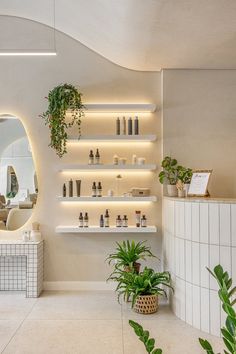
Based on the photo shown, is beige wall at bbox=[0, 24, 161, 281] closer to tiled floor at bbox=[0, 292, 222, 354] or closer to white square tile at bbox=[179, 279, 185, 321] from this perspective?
tiled floor at bbox=[0, 292, 222, 354]

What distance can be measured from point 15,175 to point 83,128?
3.62 feet

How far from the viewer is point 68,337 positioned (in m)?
3.16

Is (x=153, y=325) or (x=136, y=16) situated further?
(x=153, y=325)

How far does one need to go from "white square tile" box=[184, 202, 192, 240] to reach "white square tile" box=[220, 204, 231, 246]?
1.22ft

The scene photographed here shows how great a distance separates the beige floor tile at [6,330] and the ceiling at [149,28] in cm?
312

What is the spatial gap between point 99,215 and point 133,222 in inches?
18.2

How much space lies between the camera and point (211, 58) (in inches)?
164

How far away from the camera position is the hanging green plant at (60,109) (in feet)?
14.2

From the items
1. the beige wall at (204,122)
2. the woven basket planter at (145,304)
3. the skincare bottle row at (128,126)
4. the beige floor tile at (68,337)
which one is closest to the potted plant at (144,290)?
the woven basket planter at (145,304)

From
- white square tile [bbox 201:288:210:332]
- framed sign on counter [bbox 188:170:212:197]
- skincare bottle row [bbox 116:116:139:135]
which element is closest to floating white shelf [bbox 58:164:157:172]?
skincare bottle row [bbox 116:116:139:135]

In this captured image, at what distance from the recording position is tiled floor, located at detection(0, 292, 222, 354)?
9.67 ft

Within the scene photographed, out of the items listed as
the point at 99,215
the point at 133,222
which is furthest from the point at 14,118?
the point at 133,222

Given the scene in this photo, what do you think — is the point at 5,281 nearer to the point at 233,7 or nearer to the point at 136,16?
the point at 136,16

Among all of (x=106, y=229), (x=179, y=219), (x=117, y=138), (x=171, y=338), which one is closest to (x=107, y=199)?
(x=106, y=229)
